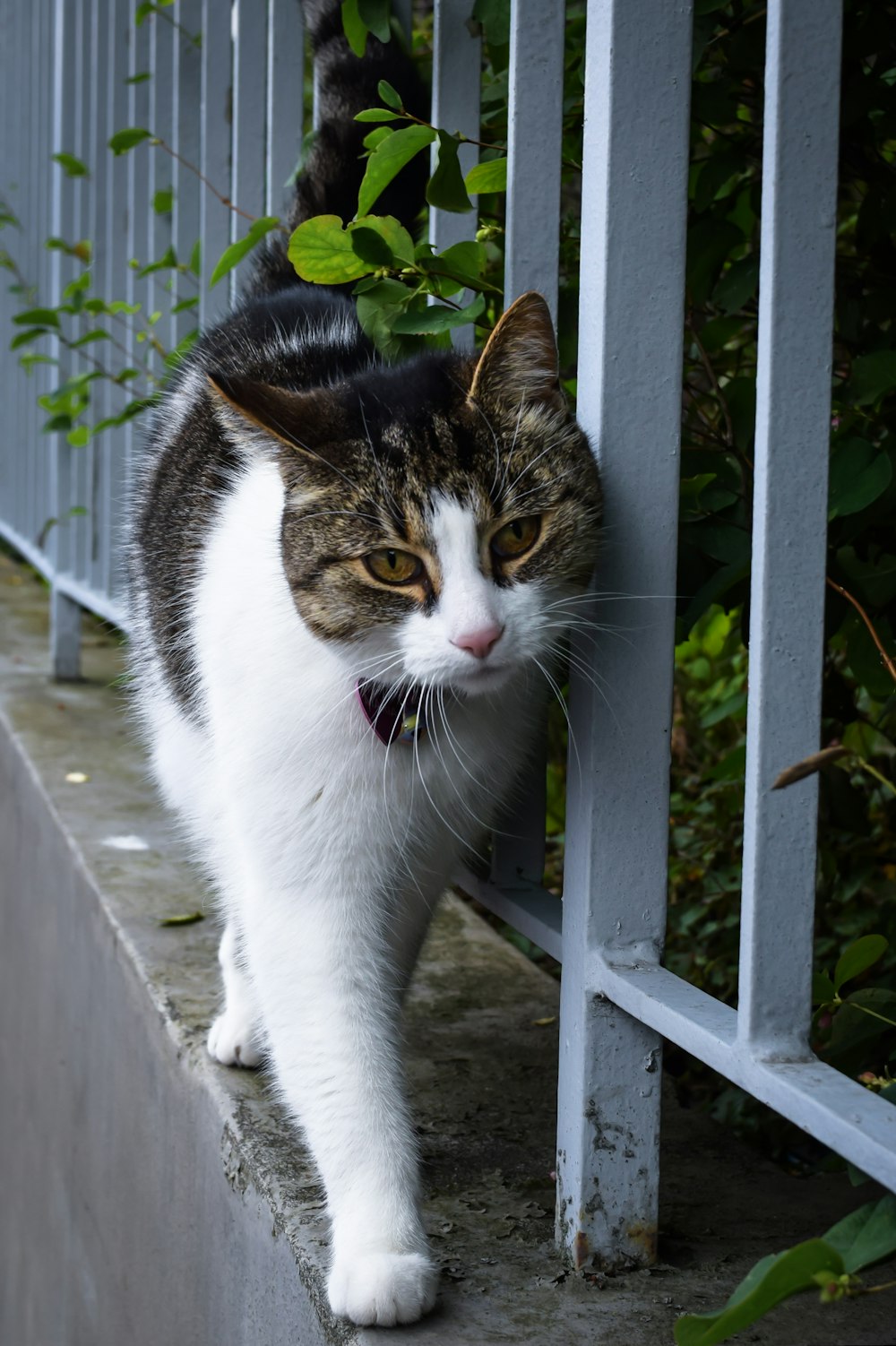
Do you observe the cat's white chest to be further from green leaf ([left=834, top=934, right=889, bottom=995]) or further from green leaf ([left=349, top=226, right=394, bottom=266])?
green leaf ([left=834, top=934, right=889, bottom=995])

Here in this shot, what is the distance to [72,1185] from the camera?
260 centimetres

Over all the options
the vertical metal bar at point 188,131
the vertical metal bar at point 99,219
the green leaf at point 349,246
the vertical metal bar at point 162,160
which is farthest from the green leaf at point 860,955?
the vertical metal bar at point 99,219

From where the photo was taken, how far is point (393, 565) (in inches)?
55.0

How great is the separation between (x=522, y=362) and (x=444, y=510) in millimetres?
178

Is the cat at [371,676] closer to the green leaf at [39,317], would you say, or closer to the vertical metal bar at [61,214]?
the green leaf at [39,317]

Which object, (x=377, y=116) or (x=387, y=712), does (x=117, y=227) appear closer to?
(x=377, y=116)

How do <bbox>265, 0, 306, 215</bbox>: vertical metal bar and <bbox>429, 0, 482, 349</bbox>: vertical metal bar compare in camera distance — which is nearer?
<bbox>429, 0, 482, 349</bbox>: vertical metal bar

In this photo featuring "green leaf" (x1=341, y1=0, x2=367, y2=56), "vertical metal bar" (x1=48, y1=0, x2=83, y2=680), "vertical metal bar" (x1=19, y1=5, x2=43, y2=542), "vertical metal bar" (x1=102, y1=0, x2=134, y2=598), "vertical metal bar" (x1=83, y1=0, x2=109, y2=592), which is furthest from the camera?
"vertical metal bar" (x1=19, y1=5, x2=43, y2=542)

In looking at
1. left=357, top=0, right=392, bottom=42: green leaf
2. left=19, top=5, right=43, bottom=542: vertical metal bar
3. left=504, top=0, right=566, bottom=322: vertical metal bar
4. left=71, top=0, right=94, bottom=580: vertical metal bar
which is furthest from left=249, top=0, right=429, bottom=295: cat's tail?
left=19, top=5, right=43, bottom=542: vertical metal bar

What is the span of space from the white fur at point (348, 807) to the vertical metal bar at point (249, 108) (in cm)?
124

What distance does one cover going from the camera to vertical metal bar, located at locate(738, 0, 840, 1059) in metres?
1.06

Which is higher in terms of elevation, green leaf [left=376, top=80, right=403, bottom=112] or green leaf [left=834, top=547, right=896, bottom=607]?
green leaf [left=376, top=80, right=403, bottom=112]

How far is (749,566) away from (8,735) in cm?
260

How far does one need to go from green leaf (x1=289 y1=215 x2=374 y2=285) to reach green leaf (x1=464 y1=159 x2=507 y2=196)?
0.16 metres
